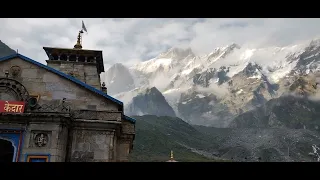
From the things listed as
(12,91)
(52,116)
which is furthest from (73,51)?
(52,116)

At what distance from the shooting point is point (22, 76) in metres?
24.3

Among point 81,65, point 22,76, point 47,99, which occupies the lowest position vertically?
point 47,99

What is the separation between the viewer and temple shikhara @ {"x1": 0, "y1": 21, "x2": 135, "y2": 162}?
71.2 ft

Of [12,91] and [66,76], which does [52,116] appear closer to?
[66,76]

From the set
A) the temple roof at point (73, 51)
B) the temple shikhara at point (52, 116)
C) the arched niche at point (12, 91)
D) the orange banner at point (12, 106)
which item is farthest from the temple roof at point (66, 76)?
the temple roof at point (73, 51)

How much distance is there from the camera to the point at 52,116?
2181 cm

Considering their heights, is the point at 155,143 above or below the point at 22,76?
above

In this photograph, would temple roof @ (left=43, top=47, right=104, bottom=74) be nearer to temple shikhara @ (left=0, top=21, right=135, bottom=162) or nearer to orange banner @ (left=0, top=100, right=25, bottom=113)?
temple shikhara @ (left=0, top=21, right=135, bottom=162)

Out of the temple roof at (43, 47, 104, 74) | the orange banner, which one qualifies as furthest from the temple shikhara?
the temple roof at (43, 47, 104, 74)

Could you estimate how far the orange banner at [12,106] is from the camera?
22.2m
